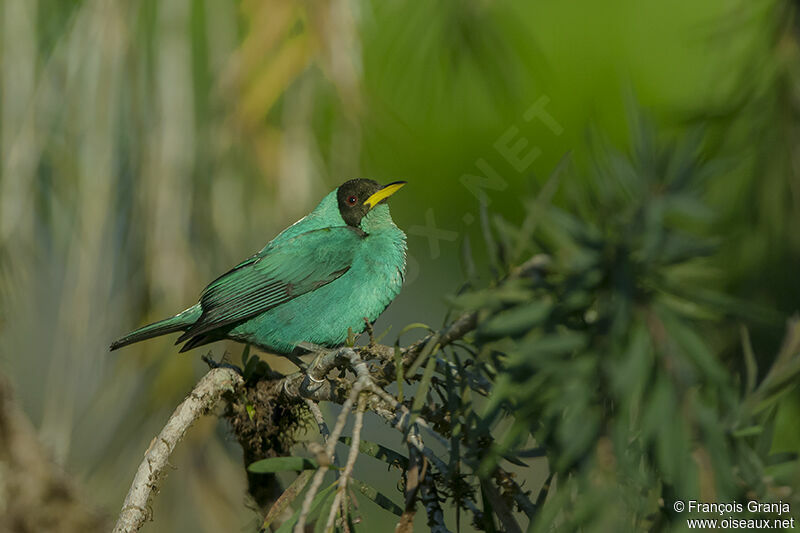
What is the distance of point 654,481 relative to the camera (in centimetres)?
94

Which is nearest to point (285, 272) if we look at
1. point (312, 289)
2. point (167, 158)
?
point (312, 289)

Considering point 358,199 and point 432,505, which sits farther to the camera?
point 358,199

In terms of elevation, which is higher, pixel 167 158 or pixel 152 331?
pixel 167 158

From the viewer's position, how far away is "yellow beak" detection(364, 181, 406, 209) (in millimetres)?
3730

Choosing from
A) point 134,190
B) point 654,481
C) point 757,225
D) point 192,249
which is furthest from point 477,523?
point 134,190

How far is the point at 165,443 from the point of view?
1.95 meters

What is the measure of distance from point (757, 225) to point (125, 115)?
2102 millimetres

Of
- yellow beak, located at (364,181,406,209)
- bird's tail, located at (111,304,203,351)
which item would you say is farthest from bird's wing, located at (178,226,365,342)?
bird's tail, located at (111,304,203,351)

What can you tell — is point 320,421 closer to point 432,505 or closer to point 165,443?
point 165,443

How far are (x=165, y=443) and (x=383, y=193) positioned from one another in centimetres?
216

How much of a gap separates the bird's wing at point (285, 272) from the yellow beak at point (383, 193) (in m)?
0.19

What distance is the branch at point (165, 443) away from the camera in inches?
66.4

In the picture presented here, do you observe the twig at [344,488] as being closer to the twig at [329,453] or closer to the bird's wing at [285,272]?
the twig at [329,453]

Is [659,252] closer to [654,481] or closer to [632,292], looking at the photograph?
[632,292]
